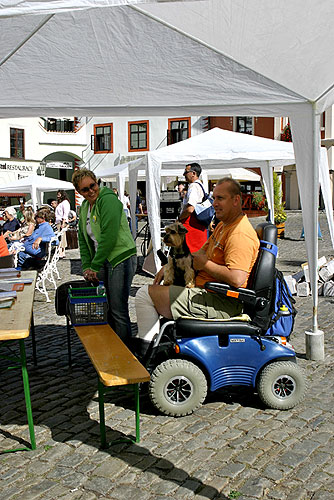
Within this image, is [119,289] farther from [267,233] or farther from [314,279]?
[314,279]

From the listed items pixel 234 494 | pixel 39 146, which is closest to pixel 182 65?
pixel 234 494

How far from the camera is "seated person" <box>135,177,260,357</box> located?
13.6ft

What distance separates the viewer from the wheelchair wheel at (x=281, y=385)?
4.23 meters

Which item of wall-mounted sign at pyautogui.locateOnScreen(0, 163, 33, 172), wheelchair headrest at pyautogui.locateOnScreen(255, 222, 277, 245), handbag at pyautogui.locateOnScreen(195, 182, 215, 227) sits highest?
wall-mounted sign at pyautogui.locateOnScreen(0, 163, 33, 172)

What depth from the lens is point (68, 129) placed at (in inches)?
1713

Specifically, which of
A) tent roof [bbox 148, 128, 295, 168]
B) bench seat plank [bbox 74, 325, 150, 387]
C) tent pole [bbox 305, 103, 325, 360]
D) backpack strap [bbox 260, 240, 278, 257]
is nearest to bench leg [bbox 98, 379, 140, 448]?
bench seat plank [bbox 74, 325, 150, 387]

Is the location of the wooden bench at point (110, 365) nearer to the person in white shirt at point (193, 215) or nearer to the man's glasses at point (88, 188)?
the man's glasses at point (88, 188)

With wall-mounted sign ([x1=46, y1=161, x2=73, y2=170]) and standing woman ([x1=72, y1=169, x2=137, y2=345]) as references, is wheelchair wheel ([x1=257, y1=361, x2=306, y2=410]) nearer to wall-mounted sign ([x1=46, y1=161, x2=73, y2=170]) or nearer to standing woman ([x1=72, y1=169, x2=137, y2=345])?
standing woman ([x1=72, y1=169, x2=137, y2=345])

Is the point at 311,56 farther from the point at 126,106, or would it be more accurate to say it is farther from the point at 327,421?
the point at 327,421

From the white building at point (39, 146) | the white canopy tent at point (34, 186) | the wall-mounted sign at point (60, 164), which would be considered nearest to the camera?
the white canopy tent at point (34, 186)

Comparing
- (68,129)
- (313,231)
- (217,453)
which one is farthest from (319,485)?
(68,129)

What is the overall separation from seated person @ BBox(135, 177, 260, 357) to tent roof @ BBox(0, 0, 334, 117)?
5.06ft

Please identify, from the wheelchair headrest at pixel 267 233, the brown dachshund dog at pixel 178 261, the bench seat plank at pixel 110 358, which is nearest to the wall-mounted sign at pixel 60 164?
the brown dachshund dog at pixel 178 261

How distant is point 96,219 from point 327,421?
261cm
